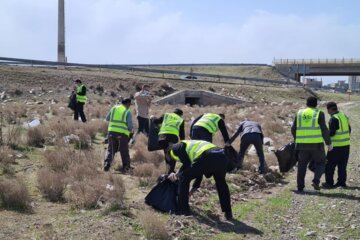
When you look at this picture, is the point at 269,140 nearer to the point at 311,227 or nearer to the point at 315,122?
the point at 315,122

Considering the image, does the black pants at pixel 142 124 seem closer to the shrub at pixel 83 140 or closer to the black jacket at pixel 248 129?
the shrub at pixel 83 140

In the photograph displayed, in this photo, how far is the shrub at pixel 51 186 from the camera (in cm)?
930

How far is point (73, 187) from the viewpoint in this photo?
938 cm

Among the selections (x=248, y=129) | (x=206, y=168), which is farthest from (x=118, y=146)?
(x=206, y=168)

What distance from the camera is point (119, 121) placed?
11773 millimetres

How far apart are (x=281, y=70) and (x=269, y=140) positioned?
61003 millimetres

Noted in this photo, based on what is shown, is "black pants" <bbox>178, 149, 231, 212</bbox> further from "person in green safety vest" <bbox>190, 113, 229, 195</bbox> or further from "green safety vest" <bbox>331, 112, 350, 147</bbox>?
"green safety vest" <bbox>331, 112, 350, 147</bbox>

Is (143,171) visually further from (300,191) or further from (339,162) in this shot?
(339,162)

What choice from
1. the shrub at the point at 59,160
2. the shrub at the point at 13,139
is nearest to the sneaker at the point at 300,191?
the shrub at the point at 59,160

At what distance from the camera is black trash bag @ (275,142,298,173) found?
12.1 metres

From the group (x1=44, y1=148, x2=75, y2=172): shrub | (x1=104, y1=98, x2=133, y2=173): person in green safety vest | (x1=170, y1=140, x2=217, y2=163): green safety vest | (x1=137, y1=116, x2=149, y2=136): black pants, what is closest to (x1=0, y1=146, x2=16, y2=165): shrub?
(x1=44, y1=148, x2=75, y2=172): shrub

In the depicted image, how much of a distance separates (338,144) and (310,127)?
43.8 inches

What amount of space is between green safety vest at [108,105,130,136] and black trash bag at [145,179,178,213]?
324 centimetres

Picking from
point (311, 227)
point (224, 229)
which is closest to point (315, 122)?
point (311, 227)
